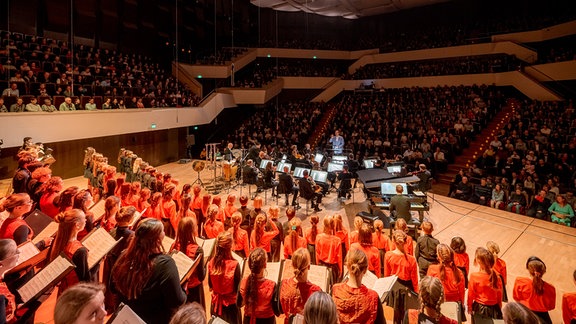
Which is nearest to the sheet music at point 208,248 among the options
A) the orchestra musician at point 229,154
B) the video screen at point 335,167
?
the video screen at point 335,167

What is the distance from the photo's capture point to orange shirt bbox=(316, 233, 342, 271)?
417 cm

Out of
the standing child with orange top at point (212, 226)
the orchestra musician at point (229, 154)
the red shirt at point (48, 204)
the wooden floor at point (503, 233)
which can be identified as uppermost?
the orchestra musician at point (229, 154)

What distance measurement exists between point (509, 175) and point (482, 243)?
4.75m

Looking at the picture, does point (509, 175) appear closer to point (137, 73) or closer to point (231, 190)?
point (231, 190)

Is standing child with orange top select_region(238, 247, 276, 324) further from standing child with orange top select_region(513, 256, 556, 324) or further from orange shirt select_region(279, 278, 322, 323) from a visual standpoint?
standing child with orange top select_region(513, 256, 556, 324)

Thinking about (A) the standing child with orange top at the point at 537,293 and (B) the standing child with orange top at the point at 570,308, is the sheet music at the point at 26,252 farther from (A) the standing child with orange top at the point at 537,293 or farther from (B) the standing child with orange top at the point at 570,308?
(B) the standing child with orange top at the point at 570,308

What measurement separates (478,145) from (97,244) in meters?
14.5

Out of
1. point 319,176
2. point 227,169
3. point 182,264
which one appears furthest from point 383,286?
point 227,169

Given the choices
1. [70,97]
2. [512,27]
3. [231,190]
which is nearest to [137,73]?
[70,97]

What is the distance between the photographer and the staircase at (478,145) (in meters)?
12.6

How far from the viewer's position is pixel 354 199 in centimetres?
1020

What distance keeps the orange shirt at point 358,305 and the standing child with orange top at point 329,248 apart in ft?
5.44

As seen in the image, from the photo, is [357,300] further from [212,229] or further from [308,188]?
[308,188]

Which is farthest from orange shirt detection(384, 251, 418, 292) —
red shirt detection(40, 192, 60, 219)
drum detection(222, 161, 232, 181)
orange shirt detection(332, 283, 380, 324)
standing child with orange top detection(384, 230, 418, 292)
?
drum detection(222, 161, 232, 181)
